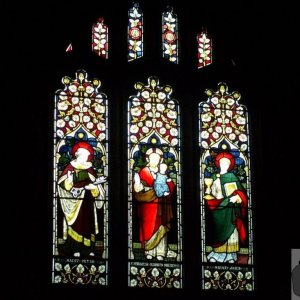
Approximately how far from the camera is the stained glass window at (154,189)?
1321 centimetres

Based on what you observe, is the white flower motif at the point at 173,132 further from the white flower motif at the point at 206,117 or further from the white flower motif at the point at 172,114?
the white flower motif at the point at 206,117

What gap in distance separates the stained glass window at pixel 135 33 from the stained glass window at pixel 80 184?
666mm

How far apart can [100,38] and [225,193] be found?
8.35 ft

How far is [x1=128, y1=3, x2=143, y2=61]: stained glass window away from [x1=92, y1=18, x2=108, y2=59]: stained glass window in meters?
0.31

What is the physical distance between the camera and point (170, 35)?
1455cm

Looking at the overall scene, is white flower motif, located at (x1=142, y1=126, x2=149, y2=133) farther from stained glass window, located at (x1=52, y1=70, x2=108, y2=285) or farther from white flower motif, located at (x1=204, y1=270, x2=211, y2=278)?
white flower motif, located at (x1=204, y1=270, x2=211, y2=278)

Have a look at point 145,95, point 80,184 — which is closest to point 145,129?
point 145,95

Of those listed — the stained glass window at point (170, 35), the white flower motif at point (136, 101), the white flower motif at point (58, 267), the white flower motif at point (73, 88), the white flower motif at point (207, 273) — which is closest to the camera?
the white flower motif at point (58, 267)

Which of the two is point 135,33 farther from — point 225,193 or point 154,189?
point 225,193

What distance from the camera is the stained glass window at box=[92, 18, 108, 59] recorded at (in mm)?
14252

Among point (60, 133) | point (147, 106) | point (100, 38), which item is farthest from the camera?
point (100, 38)

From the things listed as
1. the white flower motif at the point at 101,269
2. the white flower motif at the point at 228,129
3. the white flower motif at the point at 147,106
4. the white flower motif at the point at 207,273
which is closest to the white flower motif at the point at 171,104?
the white flower motif at the point at 147,106
